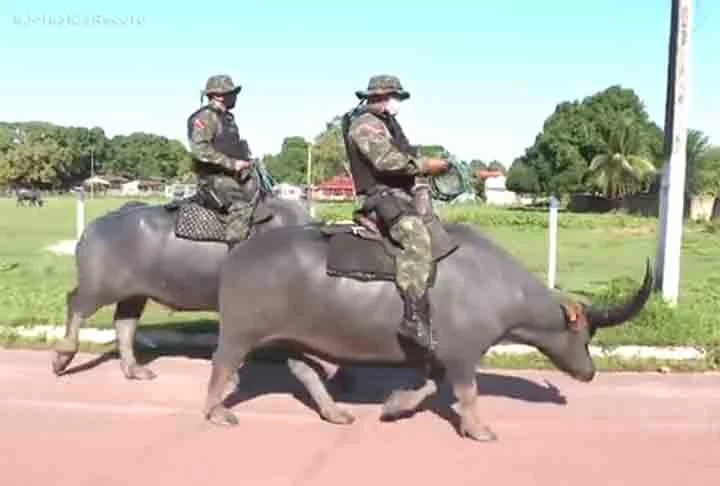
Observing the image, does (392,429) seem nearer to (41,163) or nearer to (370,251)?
(370,251)

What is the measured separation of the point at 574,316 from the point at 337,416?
178 centimetres

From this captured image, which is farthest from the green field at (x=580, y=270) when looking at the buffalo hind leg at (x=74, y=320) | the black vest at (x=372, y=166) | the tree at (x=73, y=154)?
the tree at (x=73, y=154)

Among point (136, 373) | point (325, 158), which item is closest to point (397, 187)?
point (136, 373)

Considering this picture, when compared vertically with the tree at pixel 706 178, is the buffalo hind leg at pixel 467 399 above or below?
below

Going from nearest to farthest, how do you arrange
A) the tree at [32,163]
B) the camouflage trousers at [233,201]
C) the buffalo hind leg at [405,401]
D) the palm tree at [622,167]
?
the buffalo hind leg at [405,401]
the camouflage trousers at [233,201]
the palm tree at [622,167]
the tree at [32,163]

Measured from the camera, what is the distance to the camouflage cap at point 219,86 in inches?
307

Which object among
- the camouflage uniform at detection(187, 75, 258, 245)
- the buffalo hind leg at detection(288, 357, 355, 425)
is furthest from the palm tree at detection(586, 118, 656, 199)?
the buffalo hind leg at detection(288, 357, 355, 425)

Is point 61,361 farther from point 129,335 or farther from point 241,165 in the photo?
point 241,165

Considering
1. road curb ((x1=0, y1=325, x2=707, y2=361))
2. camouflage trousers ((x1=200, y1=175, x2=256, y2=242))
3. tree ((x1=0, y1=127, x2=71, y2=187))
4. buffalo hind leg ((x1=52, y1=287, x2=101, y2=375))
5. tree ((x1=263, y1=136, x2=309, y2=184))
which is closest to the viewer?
camouflage trousers ((x1=200, y1=175, x2=256, y2=242))

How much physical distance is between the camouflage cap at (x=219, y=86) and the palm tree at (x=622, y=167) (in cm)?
5533

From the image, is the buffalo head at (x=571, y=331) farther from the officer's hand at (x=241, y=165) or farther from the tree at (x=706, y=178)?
the tree at (x=706, y=178)

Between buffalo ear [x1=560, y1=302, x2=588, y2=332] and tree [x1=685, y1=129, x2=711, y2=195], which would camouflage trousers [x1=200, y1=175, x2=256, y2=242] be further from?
tree [x1=685, y1=129, x2=711, y2=195]

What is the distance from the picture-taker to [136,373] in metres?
8.03

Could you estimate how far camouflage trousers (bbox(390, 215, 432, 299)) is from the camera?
6102 mm
